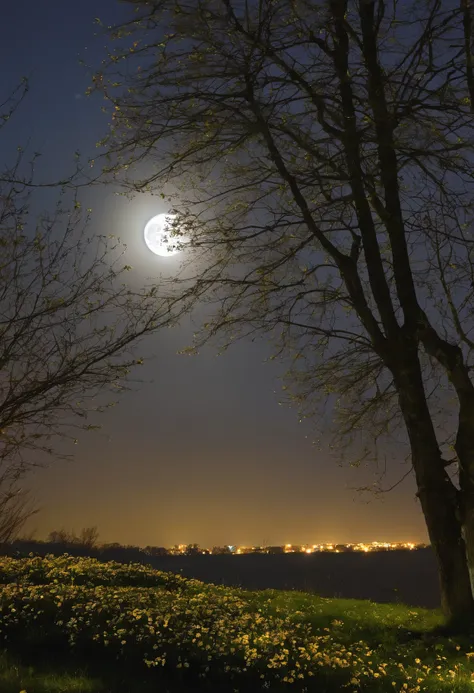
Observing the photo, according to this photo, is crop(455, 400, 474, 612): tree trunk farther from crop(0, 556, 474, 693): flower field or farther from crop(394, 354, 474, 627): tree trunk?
crop(0, 556, 474, 693): flower field

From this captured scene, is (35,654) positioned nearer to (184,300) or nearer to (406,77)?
(184,300)

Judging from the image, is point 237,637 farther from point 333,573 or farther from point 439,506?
point 333,573

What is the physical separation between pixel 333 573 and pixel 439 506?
8.74 metres

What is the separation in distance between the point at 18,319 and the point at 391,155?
290 inches

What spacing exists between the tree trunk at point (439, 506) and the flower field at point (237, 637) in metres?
0.59

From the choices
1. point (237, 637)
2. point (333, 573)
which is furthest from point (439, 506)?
point (333, 573)

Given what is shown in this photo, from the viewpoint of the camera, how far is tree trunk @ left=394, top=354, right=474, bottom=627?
35.3 feet

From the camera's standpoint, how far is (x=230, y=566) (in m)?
21.4

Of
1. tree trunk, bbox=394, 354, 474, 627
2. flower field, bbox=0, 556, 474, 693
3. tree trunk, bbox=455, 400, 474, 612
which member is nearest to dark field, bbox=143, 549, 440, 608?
tree trunk, bbox=394, 354, 474, 627

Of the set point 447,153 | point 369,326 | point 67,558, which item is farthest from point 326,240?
point 67,558

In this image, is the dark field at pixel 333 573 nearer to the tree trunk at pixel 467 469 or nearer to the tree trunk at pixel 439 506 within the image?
the tree trunk at pixel 439 506

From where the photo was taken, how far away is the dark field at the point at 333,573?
605 inches

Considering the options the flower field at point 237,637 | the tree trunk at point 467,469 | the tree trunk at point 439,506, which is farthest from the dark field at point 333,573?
the flower field at point 237,637

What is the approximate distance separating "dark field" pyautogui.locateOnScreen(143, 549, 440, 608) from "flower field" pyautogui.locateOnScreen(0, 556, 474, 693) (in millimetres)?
2999
